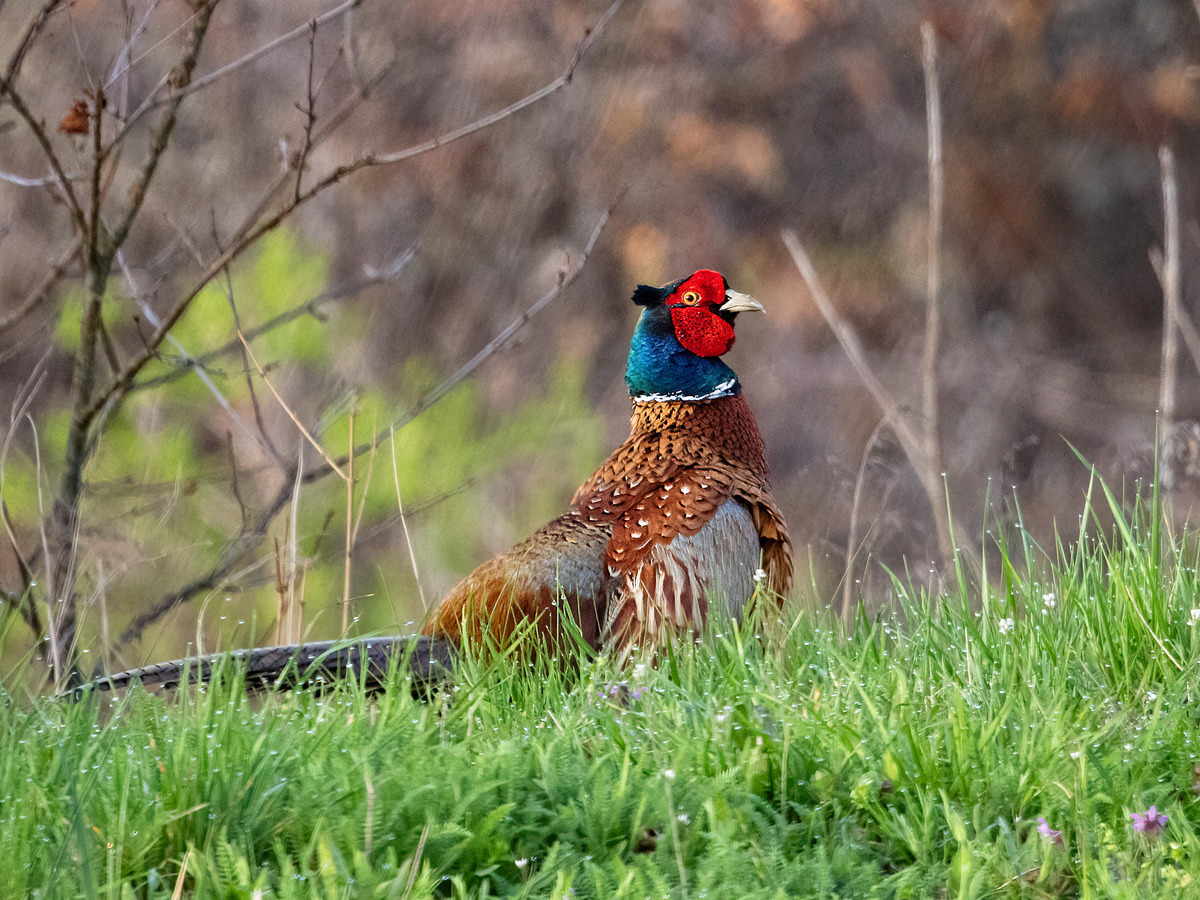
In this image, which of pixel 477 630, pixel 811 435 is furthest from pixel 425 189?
pixel 477 630

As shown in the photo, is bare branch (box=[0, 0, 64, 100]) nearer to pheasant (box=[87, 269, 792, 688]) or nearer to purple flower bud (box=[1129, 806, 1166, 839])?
pheasant (box=[87, 269, 792, 688])

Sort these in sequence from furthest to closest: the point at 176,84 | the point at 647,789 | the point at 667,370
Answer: the point at 667,370 < the point at 176,84 < the point at 647,789

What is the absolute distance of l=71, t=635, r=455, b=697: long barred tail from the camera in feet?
9.02

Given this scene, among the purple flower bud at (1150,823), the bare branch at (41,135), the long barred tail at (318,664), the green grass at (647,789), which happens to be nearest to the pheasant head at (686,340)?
the long barred tail at (318,664)

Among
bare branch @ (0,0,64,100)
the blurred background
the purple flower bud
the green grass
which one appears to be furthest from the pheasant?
the blurred background

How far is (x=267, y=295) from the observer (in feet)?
21.8

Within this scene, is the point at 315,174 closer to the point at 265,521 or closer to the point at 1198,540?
the point at 265,521

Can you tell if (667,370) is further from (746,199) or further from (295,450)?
(746,199)

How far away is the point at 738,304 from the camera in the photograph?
395 cm

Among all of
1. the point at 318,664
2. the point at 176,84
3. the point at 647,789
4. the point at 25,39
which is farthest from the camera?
the point at 176,84

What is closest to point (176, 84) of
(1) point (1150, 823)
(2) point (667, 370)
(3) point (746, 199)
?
(2) point (667, 370)

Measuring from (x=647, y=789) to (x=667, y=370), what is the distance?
196cm

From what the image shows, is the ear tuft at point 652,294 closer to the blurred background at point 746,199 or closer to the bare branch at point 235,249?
the bare branch at point 235,249

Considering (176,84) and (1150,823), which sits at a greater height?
(176,84)
